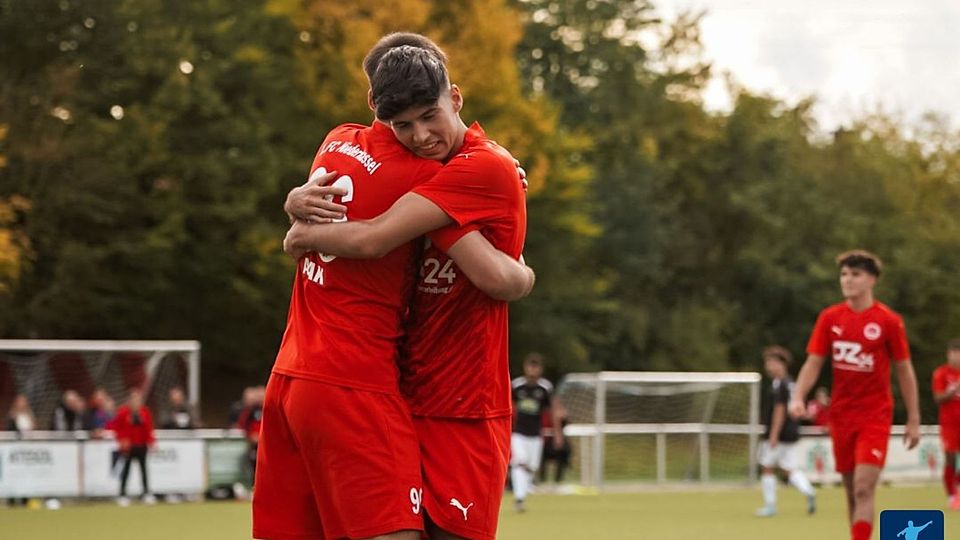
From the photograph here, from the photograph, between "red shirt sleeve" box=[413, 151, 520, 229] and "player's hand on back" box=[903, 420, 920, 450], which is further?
"player's hand on back" box=[903, 420, 920, 450]

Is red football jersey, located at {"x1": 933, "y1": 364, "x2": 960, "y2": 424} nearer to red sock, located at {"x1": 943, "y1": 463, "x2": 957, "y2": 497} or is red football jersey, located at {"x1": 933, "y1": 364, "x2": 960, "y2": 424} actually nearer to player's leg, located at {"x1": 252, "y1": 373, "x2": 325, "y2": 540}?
red sock, located at {"x1": 943, "y1": 463, "x2": 957, "y2": 497}

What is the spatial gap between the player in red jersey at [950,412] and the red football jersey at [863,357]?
1021 centimetres

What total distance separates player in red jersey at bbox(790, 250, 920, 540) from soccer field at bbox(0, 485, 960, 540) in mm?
3678

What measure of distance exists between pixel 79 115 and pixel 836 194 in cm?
3086

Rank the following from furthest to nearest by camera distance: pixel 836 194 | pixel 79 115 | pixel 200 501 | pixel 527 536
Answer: pixel 836 194 → pixel 79 115 → pixel 200 501 → pixel 527 536

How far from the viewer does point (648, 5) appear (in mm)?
56094

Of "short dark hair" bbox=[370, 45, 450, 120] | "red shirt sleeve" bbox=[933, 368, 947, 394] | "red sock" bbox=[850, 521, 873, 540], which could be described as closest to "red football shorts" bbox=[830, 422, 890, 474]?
"red sock" bbox=[850, 521, 873, 540]

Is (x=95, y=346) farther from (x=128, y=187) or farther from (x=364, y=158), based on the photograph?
(x=364, y=158)

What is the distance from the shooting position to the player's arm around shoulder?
5.19m

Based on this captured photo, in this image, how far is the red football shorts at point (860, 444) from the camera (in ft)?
40.0

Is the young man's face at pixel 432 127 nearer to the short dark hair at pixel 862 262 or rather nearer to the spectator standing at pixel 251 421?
the short dark hair at pixel 862 262

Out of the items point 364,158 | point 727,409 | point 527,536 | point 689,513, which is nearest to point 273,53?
point 727,409

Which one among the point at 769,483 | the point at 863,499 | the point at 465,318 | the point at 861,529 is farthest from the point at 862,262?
the point at 769,483

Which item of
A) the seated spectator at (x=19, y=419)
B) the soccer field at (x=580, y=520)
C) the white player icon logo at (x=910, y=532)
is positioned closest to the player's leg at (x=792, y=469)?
the soccer field at (x=580, y=520)
